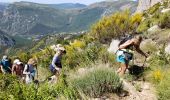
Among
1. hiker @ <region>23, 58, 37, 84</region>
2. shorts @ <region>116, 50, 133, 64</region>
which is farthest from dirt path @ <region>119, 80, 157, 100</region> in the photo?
hiker @ <region>23, 58, 37, 84</region>

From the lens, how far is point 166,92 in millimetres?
8141

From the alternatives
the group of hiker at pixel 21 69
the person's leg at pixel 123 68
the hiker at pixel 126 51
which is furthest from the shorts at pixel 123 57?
the group of hiker at pixel 21 69

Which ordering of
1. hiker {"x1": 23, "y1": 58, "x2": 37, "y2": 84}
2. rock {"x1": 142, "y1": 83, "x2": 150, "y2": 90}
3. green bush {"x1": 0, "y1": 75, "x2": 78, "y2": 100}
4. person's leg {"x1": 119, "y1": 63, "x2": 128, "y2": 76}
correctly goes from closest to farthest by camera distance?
1. green bush {"x1": 0, "y1": 75, "x2": 78, "y2": 100}
2. rock {"x1": 142, "y1": 83, "x2": 150, "y2": 90}
3. person's leg {"x1": 119, "y1": 63, "x2": 128, "y2": 76}
4. hiker {"x1": 23, "y1": 58, "x2": 37, "y2": 84}

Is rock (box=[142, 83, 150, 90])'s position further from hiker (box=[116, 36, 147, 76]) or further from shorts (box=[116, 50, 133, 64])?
shorts (box=[116, 50, 133, 64])

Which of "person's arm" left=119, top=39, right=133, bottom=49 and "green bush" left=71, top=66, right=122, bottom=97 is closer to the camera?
"green bush" left=71, top=66, right=122, bottom=97

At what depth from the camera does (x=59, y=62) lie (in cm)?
1348

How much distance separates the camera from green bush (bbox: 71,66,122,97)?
29.6 feet

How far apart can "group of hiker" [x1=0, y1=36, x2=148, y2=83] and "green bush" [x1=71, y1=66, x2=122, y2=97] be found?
4.70 ft

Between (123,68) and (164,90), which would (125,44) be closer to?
(123,68)

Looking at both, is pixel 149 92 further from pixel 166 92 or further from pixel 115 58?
pixel 115 58

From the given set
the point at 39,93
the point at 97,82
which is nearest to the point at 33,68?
the point at 97,82

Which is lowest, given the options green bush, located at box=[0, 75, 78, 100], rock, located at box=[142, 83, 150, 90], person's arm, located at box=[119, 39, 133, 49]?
rock, located at box=[142, 83, 150, 90]

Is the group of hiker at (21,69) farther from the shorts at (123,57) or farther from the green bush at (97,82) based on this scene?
the green bush at (97,82)

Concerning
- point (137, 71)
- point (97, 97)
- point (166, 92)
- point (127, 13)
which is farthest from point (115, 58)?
point (127, 13)
